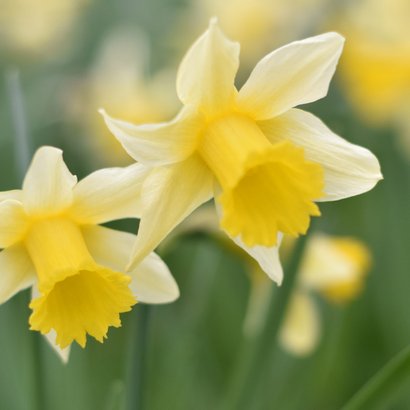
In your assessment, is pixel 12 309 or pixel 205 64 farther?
pixel 12 309

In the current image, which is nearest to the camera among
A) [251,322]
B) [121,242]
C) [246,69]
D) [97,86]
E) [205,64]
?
[205,64]

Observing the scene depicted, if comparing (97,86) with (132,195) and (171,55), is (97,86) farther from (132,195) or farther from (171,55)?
(132,195)

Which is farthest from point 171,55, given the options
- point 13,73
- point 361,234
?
point 13,73

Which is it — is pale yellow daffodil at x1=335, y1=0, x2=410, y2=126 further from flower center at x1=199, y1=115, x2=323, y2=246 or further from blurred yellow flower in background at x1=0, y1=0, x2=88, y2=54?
flower center at x1=199, y1=115, x2=323, y2=246

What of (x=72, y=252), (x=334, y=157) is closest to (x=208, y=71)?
(x=334, y=157)

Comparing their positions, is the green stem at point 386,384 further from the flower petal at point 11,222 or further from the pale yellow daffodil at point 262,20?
the pale yellow daffodil at point 262,20

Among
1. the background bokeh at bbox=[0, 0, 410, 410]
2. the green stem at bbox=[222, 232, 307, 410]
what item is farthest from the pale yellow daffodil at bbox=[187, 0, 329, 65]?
the green stem at bbox=[222, 232, 307, 410]
